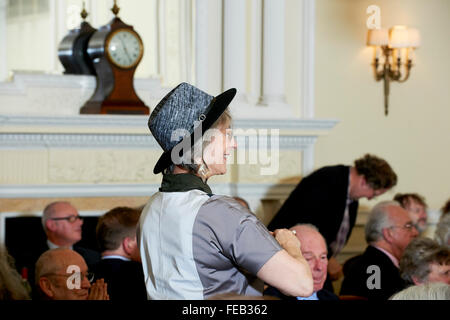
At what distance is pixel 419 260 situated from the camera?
9.95 ft

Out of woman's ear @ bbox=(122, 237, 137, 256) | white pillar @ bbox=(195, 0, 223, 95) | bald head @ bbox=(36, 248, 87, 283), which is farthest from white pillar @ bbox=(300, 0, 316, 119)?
bald head @ bbox=(36, 248, 87, 283)

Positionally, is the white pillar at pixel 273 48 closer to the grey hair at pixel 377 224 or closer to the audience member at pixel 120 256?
the grey hair at pixel 377 224

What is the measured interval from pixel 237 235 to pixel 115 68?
128 inches

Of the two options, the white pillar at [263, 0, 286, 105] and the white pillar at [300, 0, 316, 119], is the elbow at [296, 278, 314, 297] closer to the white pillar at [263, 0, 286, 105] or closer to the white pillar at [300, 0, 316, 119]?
the white pillar at [263, 0, 286, 105]

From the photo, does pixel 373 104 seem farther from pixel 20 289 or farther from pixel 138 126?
pixel 20 289

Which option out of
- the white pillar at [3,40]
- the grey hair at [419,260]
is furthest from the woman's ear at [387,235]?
the white pillar at [3,40]

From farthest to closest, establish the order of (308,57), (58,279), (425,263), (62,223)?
(308,57) → (62,223) → (425,263) → (58,279)

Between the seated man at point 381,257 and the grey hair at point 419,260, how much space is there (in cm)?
33

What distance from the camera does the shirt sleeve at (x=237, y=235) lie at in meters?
1.75

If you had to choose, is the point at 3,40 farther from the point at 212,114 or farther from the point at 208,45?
the point at 212,114

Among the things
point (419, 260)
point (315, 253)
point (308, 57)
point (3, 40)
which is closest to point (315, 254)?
point (315, 253)

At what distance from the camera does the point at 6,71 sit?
4965 millimetres

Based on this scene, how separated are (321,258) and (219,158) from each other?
1.28 meters
